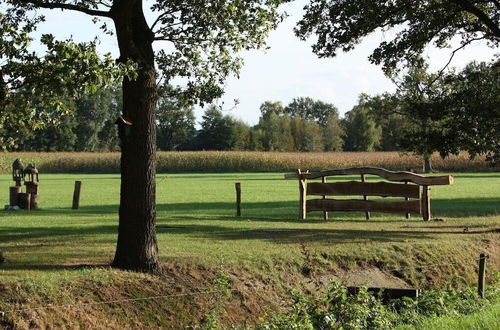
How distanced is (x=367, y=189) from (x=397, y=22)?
5133 millimetres

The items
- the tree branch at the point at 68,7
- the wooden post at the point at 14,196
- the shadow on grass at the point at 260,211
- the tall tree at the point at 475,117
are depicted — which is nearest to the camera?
the tree branch at the point at 68,7

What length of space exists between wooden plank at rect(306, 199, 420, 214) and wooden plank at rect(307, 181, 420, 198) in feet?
0.83

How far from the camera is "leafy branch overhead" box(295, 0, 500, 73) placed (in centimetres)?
2147

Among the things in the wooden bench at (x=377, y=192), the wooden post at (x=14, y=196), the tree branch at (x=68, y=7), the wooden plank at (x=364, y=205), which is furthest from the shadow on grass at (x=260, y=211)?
the tree branch at (x=68, y=7)

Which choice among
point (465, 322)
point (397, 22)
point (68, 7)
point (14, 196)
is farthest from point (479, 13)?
point (14, 196)

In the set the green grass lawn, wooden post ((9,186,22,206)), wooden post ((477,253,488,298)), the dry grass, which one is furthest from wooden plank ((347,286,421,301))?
the dry grass

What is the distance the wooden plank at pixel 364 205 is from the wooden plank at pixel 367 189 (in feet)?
0.83

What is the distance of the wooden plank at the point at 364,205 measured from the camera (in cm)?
2309

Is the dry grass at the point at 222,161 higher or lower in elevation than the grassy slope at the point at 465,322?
higher

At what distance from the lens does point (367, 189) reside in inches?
939

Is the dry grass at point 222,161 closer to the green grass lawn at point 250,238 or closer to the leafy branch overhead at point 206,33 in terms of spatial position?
the green grass lawn at point 250,238

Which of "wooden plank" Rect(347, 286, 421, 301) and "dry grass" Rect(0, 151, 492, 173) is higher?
"dry grass" Rect(0, 151, 492, 173)

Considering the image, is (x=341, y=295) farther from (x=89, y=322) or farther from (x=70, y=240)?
(x=70, y=240)

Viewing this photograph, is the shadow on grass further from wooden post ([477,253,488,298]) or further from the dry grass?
the dry grass
